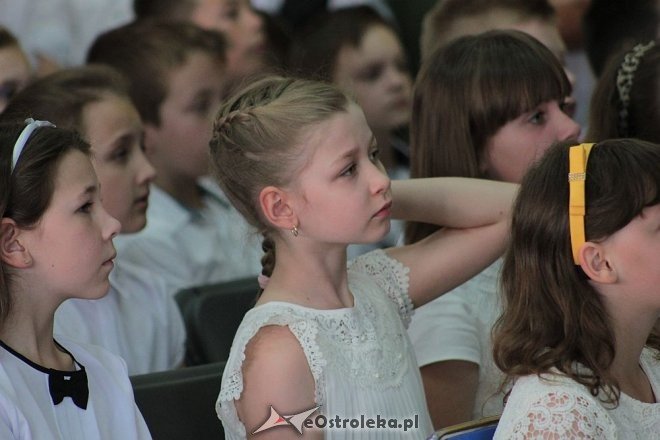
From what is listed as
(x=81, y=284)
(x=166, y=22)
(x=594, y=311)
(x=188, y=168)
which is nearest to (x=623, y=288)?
(x=594, y=311)

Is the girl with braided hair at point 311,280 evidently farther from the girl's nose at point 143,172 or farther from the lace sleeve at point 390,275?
the girl's nose at point 143,172

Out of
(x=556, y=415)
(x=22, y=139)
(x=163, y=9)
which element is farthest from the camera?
(x=163, y=9)

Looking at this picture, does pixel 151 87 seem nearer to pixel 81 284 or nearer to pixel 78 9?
pixel 78 9

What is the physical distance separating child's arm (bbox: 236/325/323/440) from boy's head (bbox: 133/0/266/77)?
8.61 feet

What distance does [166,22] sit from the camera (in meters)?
3.77

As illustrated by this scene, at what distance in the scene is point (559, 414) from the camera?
1661 millimetres

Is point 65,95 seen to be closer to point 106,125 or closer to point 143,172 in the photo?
point 106,125

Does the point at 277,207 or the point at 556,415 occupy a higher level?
the point at 277,207

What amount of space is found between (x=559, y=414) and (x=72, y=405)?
0.83 metres

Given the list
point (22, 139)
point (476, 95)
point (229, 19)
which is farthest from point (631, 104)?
point (229, 19)

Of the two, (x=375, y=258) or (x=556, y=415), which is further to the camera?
(x=375, y=258)

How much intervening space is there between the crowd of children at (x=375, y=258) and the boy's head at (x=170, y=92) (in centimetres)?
66

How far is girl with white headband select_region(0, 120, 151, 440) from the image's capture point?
1.83m

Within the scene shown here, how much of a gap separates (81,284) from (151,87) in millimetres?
1711
